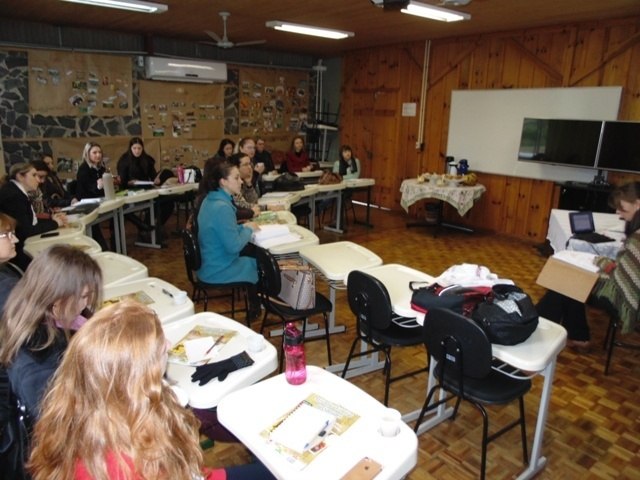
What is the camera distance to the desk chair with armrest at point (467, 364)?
189 centimetres

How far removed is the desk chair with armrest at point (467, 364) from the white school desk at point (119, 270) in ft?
5.10

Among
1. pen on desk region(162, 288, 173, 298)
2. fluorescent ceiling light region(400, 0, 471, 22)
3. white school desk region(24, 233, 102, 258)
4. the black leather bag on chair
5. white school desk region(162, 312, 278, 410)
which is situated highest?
fluorescent ceiling light region(400, 0, 471, 22)

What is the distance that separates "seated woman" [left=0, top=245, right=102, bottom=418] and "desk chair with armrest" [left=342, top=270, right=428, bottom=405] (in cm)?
124

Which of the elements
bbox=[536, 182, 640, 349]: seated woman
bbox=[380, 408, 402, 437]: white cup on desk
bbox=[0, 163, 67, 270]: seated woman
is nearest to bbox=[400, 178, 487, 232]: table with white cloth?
bbox=[536, 182, 640, 349]: seated woman

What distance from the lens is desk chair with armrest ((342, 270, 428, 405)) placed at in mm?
2293

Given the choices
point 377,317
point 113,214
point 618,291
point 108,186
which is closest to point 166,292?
point 377,317

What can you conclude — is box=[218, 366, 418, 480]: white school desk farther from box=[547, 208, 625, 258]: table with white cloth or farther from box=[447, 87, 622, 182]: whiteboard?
box=[447, 87, 622, 182]: whiteboard

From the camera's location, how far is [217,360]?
68.9 inches

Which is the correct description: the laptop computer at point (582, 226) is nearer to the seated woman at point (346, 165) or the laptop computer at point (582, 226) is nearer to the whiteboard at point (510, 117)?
the whiteboard at point (510, 117)

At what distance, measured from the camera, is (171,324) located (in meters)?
2.03

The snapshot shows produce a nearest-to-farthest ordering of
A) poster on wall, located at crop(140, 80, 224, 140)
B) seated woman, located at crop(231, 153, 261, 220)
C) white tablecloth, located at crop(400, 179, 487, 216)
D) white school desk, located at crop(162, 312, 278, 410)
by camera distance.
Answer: white school desk, located at crop(162, 312, 278, 410) < seated woman, located at crop(231, 153, 261, 220) < white tablecloth, located at crop(400, 179, 487, 216) < poster on wall, located at crop(140, 80, 224, 140)

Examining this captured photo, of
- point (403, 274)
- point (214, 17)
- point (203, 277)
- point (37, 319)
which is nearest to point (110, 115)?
point (214, 17)

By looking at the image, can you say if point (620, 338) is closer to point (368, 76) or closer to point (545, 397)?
point (545, 397)

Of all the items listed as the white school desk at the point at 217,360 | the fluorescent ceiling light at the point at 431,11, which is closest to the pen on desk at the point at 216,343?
the white school desk at the point at 217,360
